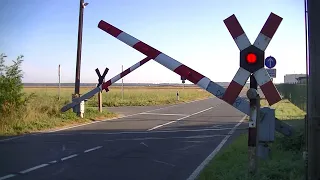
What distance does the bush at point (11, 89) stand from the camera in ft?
55.7

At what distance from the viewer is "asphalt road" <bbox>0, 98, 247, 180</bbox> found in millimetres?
8273

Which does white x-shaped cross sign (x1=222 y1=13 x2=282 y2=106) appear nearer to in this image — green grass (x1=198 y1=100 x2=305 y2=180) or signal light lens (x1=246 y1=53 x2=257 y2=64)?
signal light lens (x1=246 y1=53 x2=257 y2=64)

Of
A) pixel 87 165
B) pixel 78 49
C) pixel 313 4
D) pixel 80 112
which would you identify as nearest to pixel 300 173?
pixel 313 4

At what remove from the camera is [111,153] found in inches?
428

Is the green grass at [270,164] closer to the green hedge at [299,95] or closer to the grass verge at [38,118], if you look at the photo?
the green hedge at [299,95]

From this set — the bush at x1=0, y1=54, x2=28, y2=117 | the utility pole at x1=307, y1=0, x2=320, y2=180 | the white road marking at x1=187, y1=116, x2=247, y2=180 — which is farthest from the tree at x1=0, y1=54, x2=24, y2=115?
the utility pole at x1=307, y1=0, x2=320, y2=180

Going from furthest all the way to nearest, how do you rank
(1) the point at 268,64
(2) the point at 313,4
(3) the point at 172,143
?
(1) the point at 268,64, (3) the point at 172,143, (2) the point at 313,4

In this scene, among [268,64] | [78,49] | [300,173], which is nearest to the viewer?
[300,173]

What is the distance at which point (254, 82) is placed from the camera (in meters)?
5.80

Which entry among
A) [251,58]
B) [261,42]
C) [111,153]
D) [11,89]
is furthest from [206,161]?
[11,89]

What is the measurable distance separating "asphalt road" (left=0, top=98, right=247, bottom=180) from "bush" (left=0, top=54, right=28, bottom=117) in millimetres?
2608

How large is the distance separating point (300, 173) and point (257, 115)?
1921mm

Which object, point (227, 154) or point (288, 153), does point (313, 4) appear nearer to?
point (288, 153)

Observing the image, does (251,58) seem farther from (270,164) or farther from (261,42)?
(270,164)
